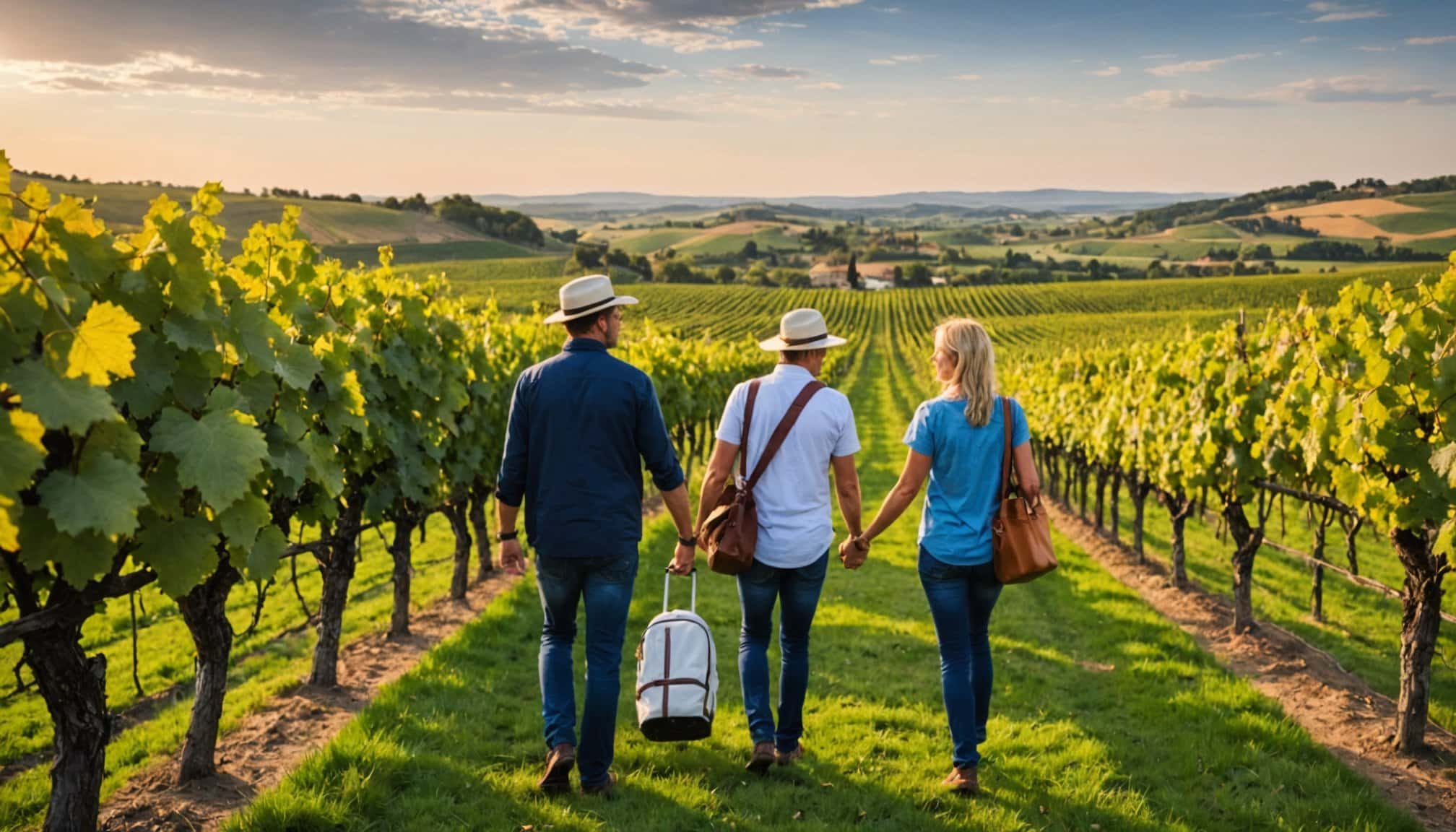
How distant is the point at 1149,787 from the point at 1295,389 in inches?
139

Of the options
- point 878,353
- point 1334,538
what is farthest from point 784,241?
point 1334,538

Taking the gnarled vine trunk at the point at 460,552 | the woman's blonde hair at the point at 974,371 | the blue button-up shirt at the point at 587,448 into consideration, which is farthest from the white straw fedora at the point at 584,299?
the gnarled vine trunk at the point at 460,552

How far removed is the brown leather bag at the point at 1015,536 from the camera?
4234 mm

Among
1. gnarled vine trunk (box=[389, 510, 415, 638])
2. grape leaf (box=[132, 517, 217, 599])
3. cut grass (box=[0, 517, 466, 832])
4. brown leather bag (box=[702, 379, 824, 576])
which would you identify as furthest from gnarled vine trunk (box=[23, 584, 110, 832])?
gnarled vine trunk (box=[389, 510, 415, 638])

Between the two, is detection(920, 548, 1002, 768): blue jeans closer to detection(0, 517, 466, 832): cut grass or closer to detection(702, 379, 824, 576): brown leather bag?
detection(702, 379, 824, 576): brown leather bag

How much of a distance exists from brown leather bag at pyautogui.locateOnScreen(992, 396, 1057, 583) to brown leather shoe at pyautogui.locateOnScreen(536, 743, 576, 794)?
6.85 ft

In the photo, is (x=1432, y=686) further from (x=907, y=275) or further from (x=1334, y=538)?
(x=907, y=275)

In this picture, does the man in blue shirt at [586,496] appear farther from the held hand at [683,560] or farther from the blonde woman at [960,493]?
the blonde woman at [960,493]

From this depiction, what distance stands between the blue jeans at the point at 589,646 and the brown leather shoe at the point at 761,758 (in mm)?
725

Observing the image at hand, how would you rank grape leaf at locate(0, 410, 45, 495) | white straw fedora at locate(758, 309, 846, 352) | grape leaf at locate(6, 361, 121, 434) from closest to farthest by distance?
grape leaf at locate(0, 410, 45, 495)
grape leaf at locate(6, 361, 121, 434)
white straw fedora at locate(758, 309, 846, 352)

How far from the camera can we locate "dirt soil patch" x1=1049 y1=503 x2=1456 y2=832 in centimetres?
484

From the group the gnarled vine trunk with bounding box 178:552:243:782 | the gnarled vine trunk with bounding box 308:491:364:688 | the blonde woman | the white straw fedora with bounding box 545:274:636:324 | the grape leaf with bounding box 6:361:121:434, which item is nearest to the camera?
the grape leaf with bounding box 6:361:121:434

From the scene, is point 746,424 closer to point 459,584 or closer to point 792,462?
point 792,462

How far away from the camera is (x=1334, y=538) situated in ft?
Answer: 43.7
